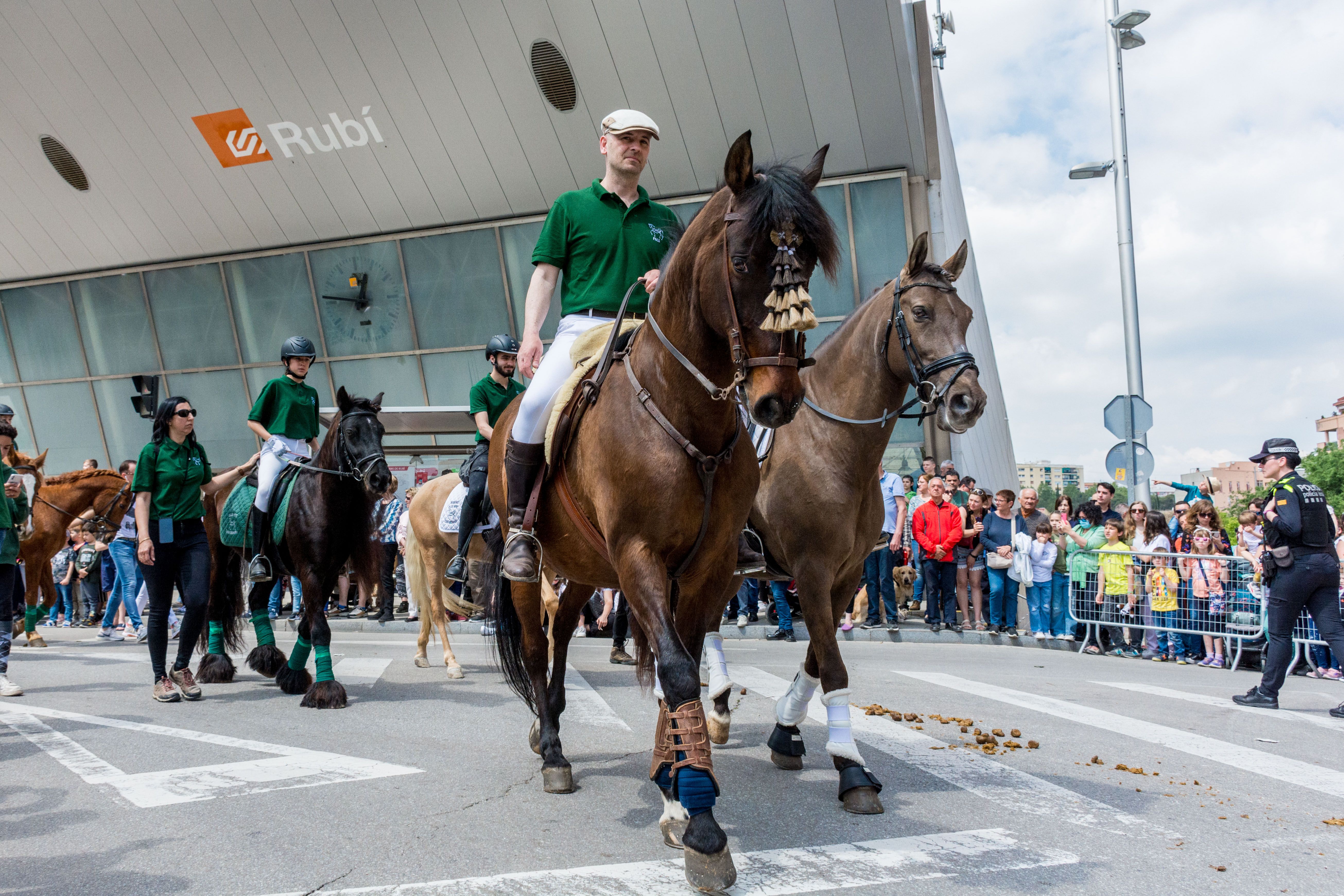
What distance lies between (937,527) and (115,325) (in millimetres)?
24223

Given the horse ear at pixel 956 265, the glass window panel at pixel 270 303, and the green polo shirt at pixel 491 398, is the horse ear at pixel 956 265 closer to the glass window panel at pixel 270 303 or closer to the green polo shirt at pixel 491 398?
the green polo shirt at pixel 491 398

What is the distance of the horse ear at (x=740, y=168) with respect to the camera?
3775mm

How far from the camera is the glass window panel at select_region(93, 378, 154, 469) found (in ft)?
92.3

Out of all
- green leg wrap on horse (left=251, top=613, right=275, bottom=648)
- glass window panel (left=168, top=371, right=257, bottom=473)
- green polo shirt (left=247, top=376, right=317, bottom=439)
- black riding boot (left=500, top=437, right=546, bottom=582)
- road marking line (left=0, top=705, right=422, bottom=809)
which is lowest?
road marking line (left=0, top=705, right=422, bottom=809)

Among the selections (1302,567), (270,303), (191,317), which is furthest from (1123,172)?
(191,317)

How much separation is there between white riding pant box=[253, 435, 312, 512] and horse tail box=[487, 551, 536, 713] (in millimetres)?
3518

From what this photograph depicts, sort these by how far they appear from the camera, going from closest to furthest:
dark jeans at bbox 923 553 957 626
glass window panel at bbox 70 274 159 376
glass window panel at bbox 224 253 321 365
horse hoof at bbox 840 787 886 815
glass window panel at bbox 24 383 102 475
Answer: horse hoof at bbox 840 787 886 815
dark jeans at bbox 923 553 957 626
glass window panel at bbox 224 253 321 365
glass window panel at bbox 70 274 159 376
glass window panel at bbox 24 383 102 475

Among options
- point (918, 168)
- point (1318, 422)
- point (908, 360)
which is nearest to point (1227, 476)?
point (1318, 422)

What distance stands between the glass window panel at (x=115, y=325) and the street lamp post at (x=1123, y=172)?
23.9 m

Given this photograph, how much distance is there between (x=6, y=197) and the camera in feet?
88.0

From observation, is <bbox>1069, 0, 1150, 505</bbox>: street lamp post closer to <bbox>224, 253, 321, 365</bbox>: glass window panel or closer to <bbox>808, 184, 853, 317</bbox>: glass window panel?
<bbox>808, 184, 853, 317</bbox>: glass window panel

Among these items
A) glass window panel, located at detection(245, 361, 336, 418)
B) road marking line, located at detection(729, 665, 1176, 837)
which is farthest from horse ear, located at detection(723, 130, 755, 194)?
glass window panel, located at detection(245, 361, 336, 418)

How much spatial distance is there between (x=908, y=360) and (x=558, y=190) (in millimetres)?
18830

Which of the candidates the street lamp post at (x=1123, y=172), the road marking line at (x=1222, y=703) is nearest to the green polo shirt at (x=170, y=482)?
the road marking line at (x=1222, y=703)
